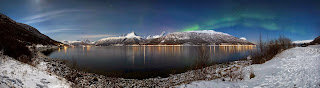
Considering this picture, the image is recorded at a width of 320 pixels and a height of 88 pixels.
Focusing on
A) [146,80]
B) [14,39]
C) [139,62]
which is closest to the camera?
[146,80]

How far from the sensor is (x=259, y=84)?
8609mm

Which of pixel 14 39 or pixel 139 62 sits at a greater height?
pixel 14 39

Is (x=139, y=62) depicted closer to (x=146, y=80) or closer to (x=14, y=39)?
(x=146, y=80)

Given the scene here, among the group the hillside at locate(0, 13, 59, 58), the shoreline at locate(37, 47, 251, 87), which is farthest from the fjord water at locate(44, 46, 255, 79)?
the hillside at locate(0, 13, 59, 58)

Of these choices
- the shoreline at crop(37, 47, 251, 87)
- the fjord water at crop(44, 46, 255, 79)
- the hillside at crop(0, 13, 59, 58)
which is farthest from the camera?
the fjord water at crop(44, 46, 255, 79)

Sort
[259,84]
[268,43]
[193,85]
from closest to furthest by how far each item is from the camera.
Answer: [259,84], [193,85], [268,43]

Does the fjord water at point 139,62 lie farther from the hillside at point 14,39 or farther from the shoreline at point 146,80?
the hillside at point 14,39

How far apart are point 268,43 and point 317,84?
62.4 ft

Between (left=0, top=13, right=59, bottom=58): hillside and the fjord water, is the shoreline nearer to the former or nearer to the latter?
the fjord water

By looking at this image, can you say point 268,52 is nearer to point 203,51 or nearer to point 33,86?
point 203,51

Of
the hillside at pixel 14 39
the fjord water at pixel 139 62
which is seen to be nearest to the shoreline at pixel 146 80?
the fjord water at pixel 139 62

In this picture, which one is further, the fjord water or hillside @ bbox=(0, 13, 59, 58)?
the fjord water

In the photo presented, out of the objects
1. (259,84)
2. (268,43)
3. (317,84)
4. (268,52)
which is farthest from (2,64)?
(268,43)

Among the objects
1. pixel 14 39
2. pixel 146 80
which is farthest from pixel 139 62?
pixel 14 39
